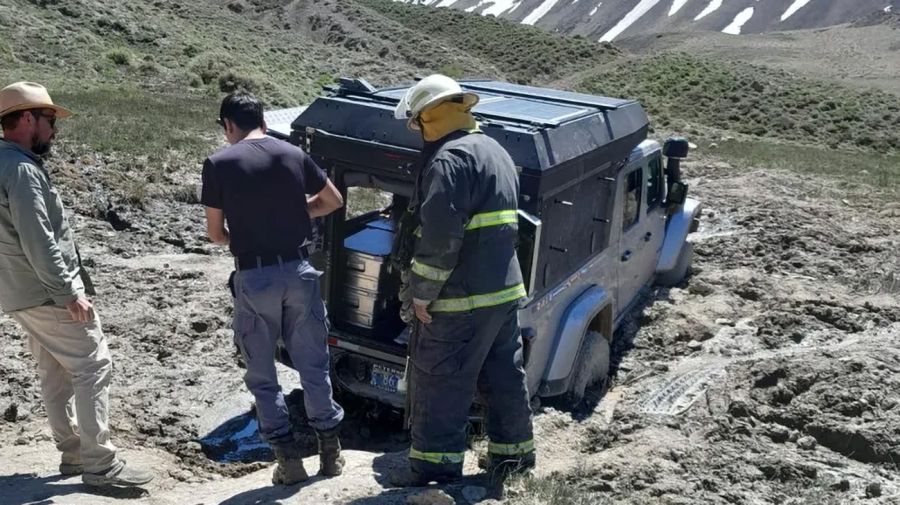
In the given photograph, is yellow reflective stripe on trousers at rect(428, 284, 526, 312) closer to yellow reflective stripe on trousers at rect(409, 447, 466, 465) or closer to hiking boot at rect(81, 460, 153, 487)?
yellow reflective stripe on trousers at rect(409, 447, 466, 465)

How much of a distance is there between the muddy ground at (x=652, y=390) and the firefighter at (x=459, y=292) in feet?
0.94

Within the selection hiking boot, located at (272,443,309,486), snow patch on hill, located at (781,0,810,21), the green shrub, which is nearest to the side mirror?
hiking boot, located at (272,443,309,486)

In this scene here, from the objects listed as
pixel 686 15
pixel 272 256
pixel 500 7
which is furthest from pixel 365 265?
pixel 500 7

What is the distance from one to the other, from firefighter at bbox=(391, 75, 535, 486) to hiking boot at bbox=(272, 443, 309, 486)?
1.59 ft

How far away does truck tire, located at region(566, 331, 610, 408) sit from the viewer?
242 inches

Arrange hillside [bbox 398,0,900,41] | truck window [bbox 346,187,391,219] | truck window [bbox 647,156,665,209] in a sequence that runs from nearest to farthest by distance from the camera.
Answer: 1. truck window [bbox 647,156,665,209]
2. truck window [bbox 346,187,391,219]
3. hillside [bbox 398,0,900,41]

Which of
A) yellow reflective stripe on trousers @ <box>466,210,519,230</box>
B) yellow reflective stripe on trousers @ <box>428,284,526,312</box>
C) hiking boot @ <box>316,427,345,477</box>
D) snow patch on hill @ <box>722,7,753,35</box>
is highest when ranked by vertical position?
yellow reflective stripe on trousers @ <box>466,210,519,230</box>

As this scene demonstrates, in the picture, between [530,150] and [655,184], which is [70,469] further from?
[655,184]

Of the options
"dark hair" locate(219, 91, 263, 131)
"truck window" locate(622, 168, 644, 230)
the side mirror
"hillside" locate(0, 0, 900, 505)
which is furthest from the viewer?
the side mirror

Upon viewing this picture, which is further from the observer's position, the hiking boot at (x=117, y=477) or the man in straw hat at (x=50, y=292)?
the hiking boot at (x=117, y=477)

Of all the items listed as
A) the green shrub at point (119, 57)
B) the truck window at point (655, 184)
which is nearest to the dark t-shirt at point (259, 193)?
the truck window at point (655, 184)

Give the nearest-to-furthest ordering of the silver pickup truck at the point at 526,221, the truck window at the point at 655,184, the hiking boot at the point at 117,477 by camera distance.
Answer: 1. the hiking boot at the point at 117,477
2. the silver pickup truck at the point at 526,221
3. the truck window at the point at 655,184

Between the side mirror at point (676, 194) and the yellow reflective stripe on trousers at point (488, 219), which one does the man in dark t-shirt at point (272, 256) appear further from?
the side mirror at point (676, 194)

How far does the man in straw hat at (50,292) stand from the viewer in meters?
4.13
